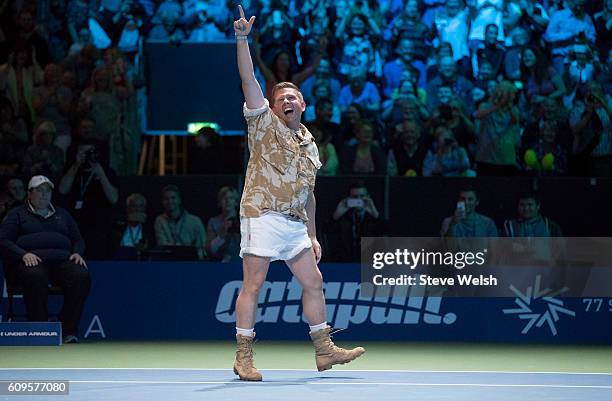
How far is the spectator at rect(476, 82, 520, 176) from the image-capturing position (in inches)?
503

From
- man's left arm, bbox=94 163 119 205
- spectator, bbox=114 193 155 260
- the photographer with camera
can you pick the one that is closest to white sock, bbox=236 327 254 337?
spectator, bbox=114 193 155 260

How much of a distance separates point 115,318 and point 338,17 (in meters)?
5.13

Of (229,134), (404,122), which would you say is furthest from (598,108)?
(229,134)

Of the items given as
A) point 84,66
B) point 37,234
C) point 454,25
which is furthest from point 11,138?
point 454,25

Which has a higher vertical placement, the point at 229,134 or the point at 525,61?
the point at 525,61

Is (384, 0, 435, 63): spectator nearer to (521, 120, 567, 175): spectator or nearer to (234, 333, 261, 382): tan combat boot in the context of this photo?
(521, 120, 567, 175): spectator

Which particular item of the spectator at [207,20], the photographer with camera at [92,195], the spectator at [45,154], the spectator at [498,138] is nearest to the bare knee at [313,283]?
the photographer with camera at [92,195]

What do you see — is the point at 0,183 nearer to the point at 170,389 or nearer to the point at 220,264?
the point at 220,264

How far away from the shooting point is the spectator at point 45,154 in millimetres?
12336

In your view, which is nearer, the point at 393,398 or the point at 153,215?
the point at 393,398

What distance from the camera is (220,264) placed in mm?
Answer: 11414

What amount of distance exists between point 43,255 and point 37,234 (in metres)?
0.21

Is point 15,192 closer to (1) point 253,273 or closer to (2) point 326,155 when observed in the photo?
(2) point 326,155

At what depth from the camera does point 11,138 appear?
13172 mm
